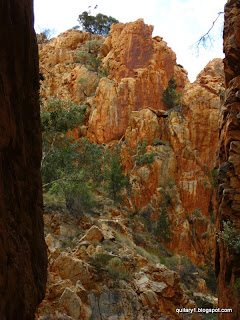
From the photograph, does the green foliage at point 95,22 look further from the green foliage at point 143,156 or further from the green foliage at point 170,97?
the green foliage at point 143,156

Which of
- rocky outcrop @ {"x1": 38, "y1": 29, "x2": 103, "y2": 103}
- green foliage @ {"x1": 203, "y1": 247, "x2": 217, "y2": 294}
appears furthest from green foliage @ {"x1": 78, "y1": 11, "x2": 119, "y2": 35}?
green foliage @ {"x1": 203, "y1": 247, "x2": 217, "y2": 294}

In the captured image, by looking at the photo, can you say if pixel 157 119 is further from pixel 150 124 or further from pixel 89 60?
pixel 89 60

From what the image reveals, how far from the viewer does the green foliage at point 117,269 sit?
10891 mm

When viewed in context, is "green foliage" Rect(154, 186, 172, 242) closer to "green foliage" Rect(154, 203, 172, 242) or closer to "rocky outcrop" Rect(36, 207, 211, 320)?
"green foliage" Rect(154, 203, 172, 242)

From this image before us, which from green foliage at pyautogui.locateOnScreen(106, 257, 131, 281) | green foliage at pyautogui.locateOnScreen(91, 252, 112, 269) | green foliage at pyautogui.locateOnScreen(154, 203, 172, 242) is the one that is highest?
green foliage at pyautogui.locateOnScreen(91, 252, 112, 269)

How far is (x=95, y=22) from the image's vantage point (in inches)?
1978

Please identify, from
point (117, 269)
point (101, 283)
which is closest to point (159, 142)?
point (117, 269)

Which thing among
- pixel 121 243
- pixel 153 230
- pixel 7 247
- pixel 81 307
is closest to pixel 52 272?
pixel 81 307

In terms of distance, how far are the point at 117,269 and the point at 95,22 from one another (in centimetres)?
4789

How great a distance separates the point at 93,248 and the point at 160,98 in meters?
27.8

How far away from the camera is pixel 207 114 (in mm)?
34031

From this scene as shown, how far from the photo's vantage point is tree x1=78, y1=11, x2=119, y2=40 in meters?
48.9

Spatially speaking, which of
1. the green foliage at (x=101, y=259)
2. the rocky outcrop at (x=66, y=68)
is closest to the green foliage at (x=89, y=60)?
the rocky outcrop at (x=66, y=68)

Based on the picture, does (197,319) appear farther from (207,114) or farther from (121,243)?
(207,114)
